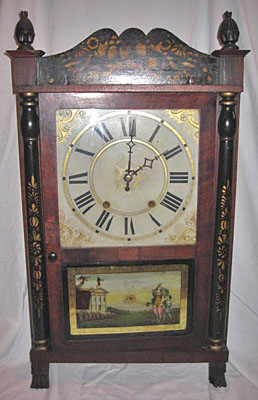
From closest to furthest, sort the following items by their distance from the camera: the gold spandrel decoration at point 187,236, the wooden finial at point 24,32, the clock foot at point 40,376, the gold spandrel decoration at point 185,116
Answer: the wooden finial at point 24,32 → the gold spandrel decoration at point 185,116 → the gold spandrel decoration at point 187,236 → the clock foot at point 40,376

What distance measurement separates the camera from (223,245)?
1557 millimetres

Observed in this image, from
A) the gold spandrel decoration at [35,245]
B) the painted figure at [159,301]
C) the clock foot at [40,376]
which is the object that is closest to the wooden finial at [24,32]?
the gold spandrel decoration at [35,245]

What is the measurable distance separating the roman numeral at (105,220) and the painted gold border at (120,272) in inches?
7.0

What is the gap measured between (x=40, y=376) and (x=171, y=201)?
990 millimetres

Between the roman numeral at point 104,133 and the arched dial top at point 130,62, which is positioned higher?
the arched dial top at point 130,62

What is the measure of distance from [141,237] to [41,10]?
3.67 ft

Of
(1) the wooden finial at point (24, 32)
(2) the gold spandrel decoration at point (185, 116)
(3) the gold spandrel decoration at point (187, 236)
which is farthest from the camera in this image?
(3) the gold spandrel decoration at point (187, 236)

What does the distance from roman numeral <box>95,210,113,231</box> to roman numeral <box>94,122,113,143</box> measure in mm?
295

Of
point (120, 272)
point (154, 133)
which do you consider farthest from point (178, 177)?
point (120, 272)

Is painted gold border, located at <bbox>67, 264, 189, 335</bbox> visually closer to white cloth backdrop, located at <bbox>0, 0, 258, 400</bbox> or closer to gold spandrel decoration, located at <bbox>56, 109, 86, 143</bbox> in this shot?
white cloth backdrop, located at <bbox>0, 0, 258, 400</bbox>

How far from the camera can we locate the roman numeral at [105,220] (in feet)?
5.08

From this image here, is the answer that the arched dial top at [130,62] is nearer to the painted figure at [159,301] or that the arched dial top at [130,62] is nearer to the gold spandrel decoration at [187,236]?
the gold spandrel decoration at [187,236]

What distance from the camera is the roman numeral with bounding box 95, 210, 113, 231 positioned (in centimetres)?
155

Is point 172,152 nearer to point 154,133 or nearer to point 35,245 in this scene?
point 154,133
